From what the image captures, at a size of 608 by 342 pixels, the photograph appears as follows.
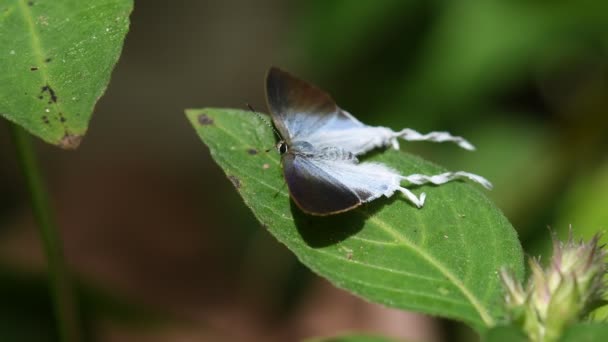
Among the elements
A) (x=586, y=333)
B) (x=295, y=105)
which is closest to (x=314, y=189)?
(x=295, y=105)

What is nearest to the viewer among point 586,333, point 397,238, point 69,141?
point 586,333

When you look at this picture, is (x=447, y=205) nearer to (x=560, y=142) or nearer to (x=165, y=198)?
(x=560, y=142)

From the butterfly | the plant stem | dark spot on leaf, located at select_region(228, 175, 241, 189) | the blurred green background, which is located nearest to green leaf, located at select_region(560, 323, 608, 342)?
the butterfly

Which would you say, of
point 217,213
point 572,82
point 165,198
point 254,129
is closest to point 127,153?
point 165,198

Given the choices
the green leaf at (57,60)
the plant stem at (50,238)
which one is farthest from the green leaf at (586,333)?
the plant stem at (50,238)

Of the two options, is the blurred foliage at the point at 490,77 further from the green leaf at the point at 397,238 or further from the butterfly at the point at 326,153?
→ the green leaf at the point at 397,238

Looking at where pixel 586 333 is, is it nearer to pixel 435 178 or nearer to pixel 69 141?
pixel 435 178
